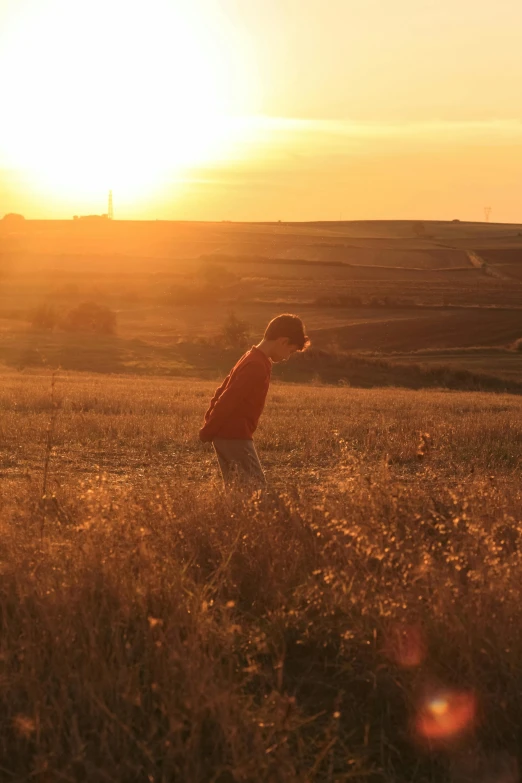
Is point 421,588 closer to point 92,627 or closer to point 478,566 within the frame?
point 478,566

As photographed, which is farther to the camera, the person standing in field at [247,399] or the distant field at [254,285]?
the distant field at [254,285]

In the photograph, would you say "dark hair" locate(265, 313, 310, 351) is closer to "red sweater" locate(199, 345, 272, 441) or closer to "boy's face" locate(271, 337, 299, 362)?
"boy's face" locate(271, 337, 299, 362)

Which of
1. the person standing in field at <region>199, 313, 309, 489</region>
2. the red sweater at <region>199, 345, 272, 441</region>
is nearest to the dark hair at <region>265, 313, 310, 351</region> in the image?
the person standing in field at <region>199, 313, 309, 489</region>

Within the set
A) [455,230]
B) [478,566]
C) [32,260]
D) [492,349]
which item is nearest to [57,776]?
[478,566]

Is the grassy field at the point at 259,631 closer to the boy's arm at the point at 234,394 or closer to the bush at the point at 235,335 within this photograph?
the boy's arm at the point at 234,394

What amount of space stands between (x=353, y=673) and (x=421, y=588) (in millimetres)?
541

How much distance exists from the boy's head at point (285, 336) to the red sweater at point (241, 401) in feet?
0.39

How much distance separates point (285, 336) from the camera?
6.45 metres

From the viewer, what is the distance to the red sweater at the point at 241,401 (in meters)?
6.45

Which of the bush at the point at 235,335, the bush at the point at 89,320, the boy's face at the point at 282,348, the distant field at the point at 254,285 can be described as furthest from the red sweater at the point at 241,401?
the bush at the point at 89,320

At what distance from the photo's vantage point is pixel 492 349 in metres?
49.0

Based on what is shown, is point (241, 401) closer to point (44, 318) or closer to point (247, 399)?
point (247, 399)

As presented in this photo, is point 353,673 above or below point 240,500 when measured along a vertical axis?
below

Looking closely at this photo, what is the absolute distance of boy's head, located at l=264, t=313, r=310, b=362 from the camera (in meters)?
6.44
